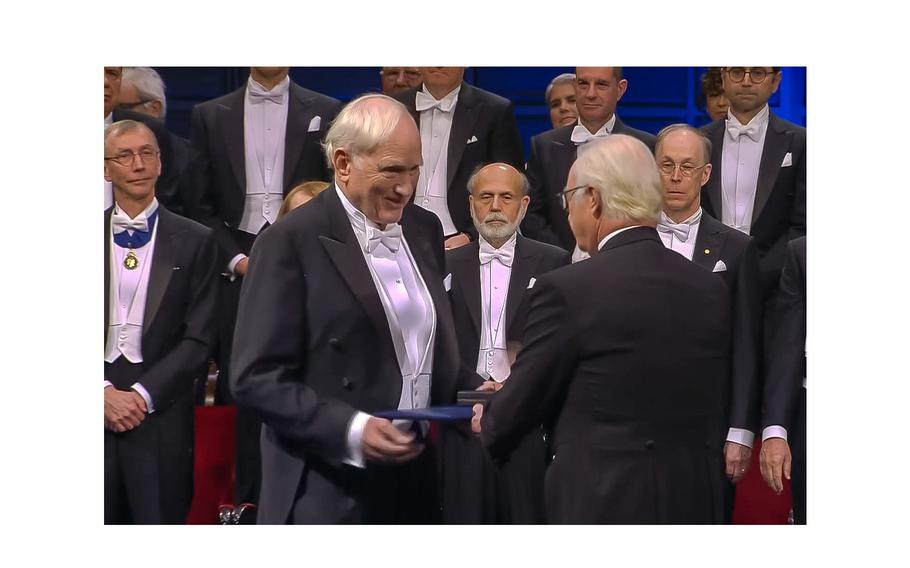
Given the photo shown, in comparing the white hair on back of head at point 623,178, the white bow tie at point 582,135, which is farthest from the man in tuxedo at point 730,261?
the white hair on back of head at point 623,178

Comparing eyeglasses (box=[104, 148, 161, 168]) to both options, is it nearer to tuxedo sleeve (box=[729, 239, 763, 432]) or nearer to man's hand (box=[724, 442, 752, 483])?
tuxedo sleeve (box=[729, 239, 763, 432])

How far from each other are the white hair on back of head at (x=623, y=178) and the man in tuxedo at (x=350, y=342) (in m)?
0.75

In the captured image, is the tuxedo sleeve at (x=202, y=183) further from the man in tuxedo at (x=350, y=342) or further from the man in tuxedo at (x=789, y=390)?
the man in tuxedo at (x=789, y=390)

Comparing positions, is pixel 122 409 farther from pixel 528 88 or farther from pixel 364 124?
pixel 528 88

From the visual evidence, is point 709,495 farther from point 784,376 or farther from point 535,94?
point 535,94

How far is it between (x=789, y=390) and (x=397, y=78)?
6.97ft

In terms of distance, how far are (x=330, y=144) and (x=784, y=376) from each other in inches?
84.6

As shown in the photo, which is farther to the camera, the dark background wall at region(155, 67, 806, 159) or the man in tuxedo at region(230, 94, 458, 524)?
the dark background wall at region(155, 67, 806, 159)

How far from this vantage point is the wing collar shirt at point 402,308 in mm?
4887

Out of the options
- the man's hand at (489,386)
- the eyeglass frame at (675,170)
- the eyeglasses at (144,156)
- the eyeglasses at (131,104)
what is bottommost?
the man's hand at (489,386)

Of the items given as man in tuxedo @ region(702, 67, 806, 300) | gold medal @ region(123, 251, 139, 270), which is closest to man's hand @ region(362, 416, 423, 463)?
gold medal @ region(123, 251, 139, 270)

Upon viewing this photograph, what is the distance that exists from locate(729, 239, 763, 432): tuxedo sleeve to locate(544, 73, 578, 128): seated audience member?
37.5 inches

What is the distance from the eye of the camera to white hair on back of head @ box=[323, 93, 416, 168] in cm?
495
